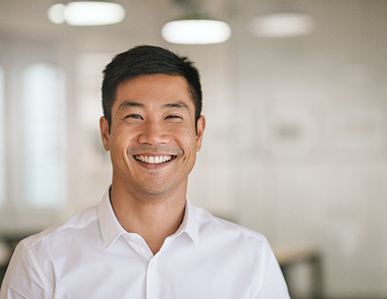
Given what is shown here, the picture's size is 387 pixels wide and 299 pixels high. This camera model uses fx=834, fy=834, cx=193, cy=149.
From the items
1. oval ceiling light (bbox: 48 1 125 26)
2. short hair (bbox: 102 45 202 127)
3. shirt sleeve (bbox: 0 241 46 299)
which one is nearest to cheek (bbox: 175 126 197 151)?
short hair (bbox: 102 45 202 127)

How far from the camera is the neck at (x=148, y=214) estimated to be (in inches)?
69.7

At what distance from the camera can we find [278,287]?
180cm

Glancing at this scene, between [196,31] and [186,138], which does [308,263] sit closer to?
[196,31]

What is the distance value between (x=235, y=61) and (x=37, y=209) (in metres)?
1.35

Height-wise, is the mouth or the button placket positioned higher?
the mouth

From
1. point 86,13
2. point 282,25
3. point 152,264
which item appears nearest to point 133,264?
point 152,264

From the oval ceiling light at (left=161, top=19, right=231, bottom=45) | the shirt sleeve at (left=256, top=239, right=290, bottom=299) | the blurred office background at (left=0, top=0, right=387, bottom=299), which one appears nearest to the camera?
the shirt sleeve at (left=256, top=239, right=290, bottom=299)

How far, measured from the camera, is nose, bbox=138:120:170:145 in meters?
1.68

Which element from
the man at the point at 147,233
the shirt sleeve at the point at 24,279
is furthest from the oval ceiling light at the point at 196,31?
the shirt sleeve at the point at 24,279

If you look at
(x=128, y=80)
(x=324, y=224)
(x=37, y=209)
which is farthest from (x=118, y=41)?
(x=128, y=80)

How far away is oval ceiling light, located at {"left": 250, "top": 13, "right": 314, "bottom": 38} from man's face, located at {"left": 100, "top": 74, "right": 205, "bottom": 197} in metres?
2.47

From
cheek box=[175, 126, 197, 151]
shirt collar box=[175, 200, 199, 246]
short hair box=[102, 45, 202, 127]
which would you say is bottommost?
shirt collar box=[175, 200, 199, 246]

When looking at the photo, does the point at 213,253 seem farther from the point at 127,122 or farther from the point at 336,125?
the point at 336,125

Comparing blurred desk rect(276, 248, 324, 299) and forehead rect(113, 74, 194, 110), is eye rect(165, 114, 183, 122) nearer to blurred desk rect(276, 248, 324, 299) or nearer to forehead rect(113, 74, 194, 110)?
forehead rect(113, 74, 194, 110)
